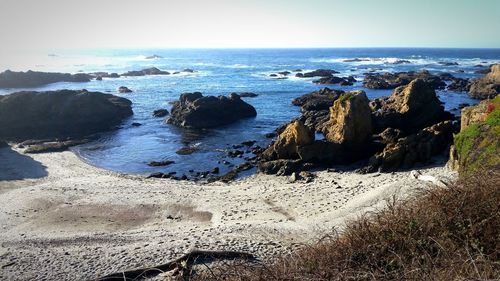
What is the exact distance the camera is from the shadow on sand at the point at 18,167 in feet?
89.7

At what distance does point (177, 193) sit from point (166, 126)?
22582 mm

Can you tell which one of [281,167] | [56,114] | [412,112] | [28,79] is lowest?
[281,167]

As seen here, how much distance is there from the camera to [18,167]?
1152 inches

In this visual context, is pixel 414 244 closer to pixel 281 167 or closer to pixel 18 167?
pixel 281 167

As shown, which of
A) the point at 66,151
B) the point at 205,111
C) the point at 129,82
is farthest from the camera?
the point at 129,82

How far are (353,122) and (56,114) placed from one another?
112ft

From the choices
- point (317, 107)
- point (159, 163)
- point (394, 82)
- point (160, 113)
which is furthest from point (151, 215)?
point (394, 82)

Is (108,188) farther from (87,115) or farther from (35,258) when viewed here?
(87,115)

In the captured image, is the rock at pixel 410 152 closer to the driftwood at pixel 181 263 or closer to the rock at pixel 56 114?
the driftwood at pixel 181 263

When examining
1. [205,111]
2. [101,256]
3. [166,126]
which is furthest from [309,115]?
[101,256]

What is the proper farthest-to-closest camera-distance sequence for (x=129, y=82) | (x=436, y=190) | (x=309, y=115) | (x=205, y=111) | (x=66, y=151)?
(x=129, y=82) → (x=205, y=111) → (x=309, y=115) → (x=66, y=151) → (x=436, y=190)

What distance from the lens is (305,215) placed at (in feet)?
63.7

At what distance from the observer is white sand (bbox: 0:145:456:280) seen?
51.6 feet

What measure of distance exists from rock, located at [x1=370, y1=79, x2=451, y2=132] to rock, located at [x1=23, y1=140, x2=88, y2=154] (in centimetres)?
2623
